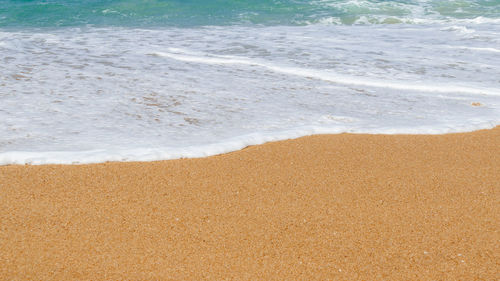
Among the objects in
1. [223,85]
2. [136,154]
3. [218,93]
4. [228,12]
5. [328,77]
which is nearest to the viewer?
[136,154]

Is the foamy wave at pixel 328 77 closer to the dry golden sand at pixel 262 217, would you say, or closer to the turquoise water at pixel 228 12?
the dry golden sand at pixel 262 217

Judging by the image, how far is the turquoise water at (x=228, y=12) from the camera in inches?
505

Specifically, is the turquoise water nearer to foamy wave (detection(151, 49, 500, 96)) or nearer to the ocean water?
the ocean water

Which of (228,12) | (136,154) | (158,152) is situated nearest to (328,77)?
(158,152)

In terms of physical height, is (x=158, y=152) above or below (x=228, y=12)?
above

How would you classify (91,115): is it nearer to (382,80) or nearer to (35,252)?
(35,252)

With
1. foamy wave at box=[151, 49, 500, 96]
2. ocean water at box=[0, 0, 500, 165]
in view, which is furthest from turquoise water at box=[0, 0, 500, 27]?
foamy wave at box=[151, 49, 500, 96]

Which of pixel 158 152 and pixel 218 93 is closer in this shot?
pixel 158 152

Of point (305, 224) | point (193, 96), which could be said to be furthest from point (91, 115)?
point (305, 224)

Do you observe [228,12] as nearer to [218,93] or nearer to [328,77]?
[328,77]

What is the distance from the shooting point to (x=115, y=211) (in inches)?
112

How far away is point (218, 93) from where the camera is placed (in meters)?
5.37

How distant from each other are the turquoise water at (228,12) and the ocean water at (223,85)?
0.85 metres

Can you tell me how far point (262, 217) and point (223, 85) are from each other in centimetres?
311
